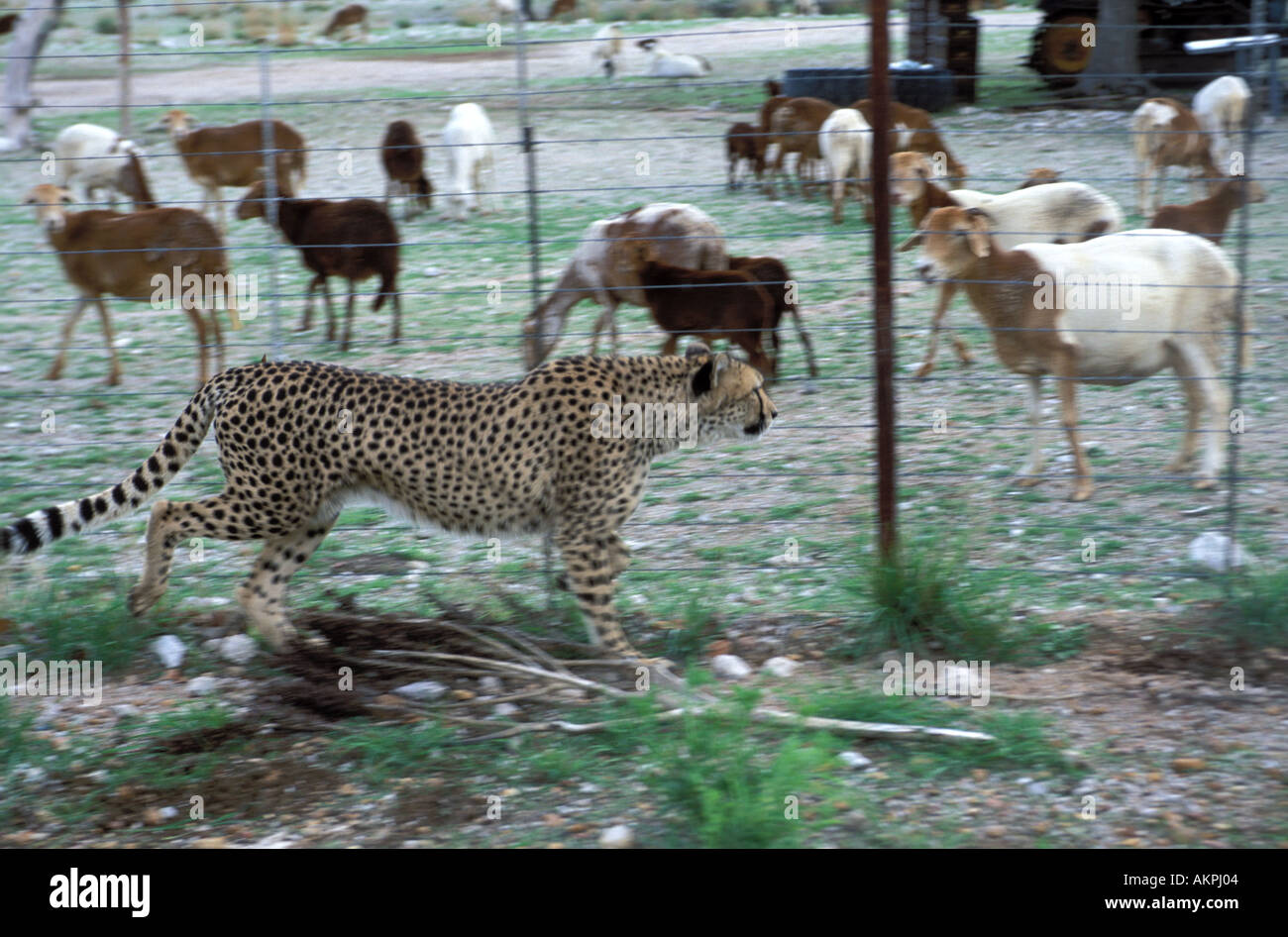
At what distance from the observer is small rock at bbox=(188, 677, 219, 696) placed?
15.5 feet

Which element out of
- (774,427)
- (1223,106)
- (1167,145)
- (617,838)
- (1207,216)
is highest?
(1223,106)

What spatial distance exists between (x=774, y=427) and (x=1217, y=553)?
2972 millimetres

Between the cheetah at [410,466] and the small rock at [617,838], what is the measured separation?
106 centimetres

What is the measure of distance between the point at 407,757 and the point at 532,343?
434 cm

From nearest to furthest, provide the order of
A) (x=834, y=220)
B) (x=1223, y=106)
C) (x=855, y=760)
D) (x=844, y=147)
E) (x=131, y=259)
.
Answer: (x=855, y=760) < (x=131, y=259) < (x=834, y=220) < (x=1223, y=106) < (x=844, y=147)

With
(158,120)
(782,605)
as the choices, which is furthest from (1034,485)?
(158,120)

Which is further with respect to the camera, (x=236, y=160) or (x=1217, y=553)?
(x=236, y=160)

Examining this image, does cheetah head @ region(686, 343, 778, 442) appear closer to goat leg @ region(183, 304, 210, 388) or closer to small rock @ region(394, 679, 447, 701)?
small rock @ region(394, 679, 447, 701)

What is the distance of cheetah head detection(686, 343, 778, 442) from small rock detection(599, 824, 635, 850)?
5.95 feet

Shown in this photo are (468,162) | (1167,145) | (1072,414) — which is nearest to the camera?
(1072,414)

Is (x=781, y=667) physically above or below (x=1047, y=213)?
below

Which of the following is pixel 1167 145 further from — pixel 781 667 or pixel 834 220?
pixel 781 667

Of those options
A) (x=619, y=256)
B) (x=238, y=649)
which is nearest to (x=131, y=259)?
(x=619, y=256)

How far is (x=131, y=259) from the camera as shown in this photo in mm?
8906
